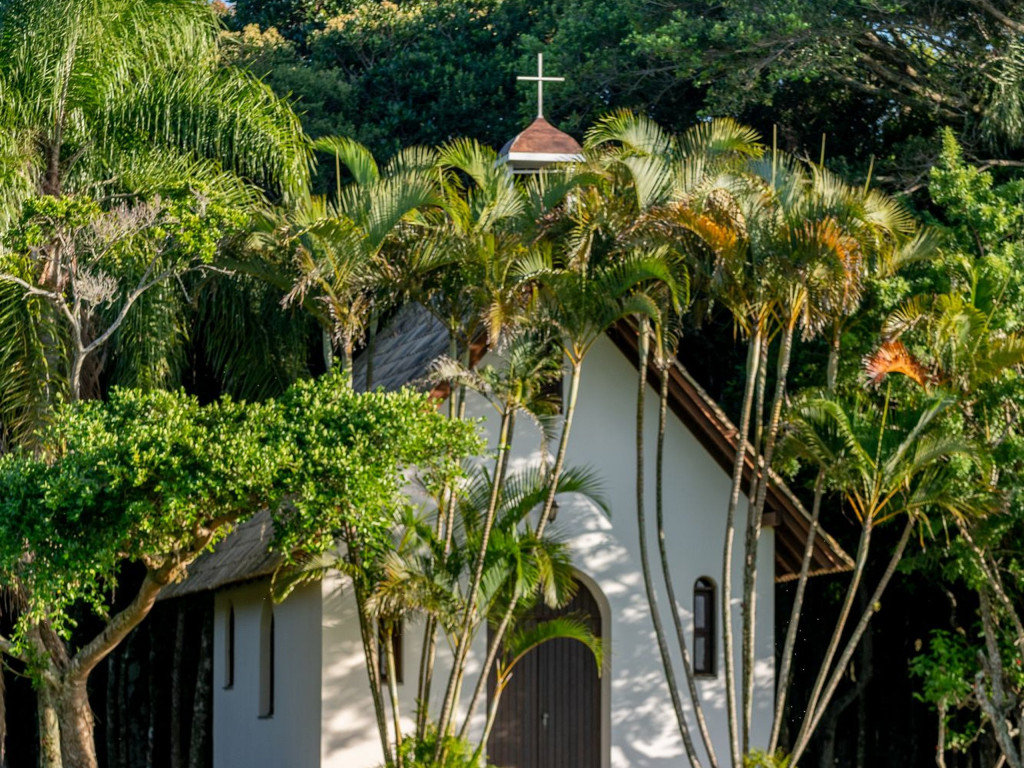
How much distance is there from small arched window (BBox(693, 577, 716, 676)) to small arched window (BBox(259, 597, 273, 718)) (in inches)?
213

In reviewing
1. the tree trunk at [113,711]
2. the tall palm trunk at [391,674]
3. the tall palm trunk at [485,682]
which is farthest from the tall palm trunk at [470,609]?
the tree trunk at [113,711]

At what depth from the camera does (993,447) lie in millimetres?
16391

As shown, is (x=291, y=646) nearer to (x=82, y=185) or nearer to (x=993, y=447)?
(x=82, y=185)

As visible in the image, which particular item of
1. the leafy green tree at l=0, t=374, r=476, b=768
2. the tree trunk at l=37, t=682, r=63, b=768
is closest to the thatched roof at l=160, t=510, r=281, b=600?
the tree trunk at l=37, t=682, r=63, b=768

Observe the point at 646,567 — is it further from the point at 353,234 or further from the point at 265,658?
the point at 265,658

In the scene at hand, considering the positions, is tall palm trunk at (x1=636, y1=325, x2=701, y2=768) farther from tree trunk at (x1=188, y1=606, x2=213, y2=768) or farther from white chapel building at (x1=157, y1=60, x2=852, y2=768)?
tree trunk at (x1=188, y1=606, x2=213, y2=768)

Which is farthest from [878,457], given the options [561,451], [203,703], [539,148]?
[203,703]

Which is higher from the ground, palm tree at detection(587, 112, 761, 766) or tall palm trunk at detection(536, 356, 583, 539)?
palm tree at detection(587, 112, 761, 766)

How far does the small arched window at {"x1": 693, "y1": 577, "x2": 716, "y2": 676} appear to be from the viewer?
687 inches

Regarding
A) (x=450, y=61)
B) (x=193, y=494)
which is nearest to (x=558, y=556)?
(x=193, y=494)

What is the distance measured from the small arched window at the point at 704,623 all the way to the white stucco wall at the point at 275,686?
4.30m

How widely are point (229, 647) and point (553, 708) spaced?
6343 mm

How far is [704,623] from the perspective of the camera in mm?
17562

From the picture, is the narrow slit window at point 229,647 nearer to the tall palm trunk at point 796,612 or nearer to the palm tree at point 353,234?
the palm tree at point 353,234
